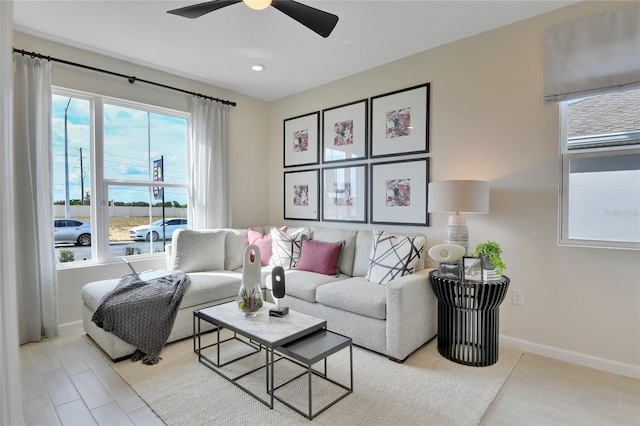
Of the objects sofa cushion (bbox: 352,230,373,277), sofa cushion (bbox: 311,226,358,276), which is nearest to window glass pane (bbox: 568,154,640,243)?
sofa cushion (bbox: 352,230,373,277)

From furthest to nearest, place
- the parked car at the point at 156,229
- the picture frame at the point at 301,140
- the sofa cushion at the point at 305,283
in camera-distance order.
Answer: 1. the picture frame at the point at 301,140
2. the parked car at the point at 156,229
3. the sofa cushion at the point at 305,283

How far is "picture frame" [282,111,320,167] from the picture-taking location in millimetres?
4301

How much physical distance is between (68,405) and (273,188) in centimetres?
342

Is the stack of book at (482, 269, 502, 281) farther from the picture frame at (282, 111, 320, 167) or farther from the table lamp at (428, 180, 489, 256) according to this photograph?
the picture frame at (282, 111, 320, 167)

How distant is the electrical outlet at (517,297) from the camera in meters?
2.75

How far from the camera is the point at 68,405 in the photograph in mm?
1961

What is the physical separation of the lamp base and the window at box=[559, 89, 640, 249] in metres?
0.69

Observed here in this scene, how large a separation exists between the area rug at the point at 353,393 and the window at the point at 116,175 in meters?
1.56

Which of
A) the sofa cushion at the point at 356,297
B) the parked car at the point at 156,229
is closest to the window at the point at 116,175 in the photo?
the parked car at the point at 156,229

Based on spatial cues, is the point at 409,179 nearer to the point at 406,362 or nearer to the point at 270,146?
the point at 406,362

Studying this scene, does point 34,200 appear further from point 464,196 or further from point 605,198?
point 605,198

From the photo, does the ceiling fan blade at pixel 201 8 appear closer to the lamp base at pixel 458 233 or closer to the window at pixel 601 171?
the lamp base at pixel 458 233

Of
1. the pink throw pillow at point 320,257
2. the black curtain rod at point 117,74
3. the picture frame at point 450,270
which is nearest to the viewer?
the picture frame at point 450,270

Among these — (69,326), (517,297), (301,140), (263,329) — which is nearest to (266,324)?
(263,329)
